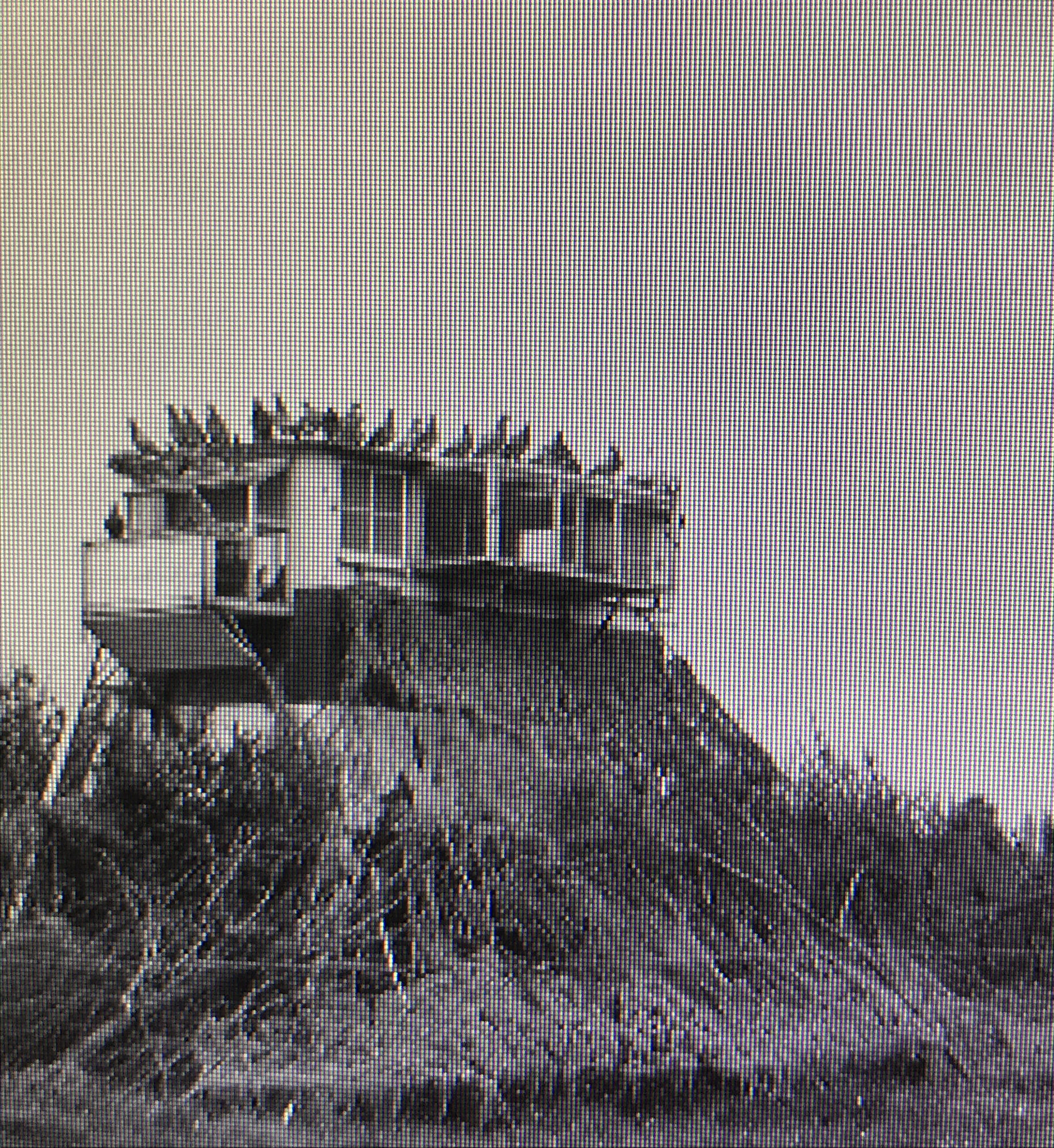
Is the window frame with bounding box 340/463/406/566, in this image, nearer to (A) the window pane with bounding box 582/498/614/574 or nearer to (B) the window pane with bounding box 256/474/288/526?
(B) the window pane with bounding box 256/474/288/526

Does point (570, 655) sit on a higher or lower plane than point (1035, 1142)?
higher

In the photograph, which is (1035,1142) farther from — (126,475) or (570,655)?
(126,475)

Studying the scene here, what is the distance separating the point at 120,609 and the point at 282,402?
11.5ft

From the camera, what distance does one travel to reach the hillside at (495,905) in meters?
17.3

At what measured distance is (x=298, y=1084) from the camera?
1702 centimetres

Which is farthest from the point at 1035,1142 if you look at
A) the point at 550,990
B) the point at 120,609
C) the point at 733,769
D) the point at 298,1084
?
the point at 120,609

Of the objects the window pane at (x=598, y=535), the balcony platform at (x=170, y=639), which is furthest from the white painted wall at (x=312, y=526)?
the window pane at (x=598, y=535)

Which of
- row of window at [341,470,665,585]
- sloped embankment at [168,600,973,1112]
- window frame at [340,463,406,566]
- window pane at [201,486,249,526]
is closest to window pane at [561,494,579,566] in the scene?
row of window at [341,470,665,585]

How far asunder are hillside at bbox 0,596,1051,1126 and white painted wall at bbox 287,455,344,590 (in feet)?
2.03

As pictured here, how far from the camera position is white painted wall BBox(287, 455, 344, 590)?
25.8m

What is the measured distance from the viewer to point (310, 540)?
2589cm

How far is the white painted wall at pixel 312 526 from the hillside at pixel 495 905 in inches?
24.3

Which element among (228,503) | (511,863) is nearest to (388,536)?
(228,503)

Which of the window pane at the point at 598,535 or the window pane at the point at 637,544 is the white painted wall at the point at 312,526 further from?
the window pane at the point at 637,544
